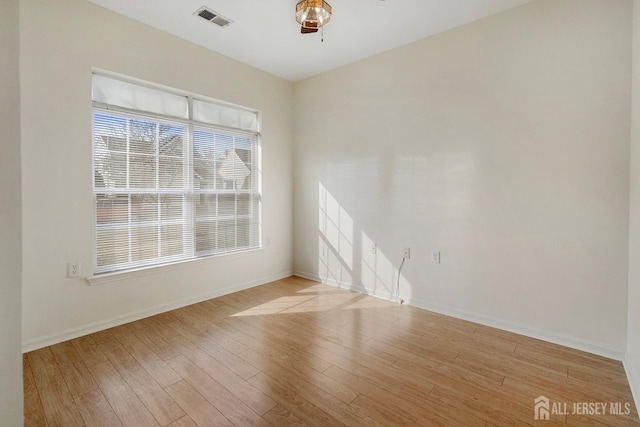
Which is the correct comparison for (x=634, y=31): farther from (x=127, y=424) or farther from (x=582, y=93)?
(x=127, y=424)

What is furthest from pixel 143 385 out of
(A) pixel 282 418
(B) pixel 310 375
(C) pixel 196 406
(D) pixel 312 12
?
(D) pixel 312 12

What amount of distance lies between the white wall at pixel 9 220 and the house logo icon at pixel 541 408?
2.51 meters

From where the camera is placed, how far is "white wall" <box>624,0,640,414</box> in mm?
1914

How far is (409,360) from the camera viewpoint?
225 cm

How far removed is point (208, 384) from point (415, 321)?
6.48 ft

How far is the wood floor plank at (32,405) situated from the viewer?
1.62 m

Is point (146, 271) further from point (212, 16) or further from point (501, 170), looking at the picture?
point (501, 170)

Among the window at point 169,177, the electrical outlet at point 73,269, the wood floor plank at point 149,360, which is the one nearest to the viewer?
the wood floor plank at point 149,360

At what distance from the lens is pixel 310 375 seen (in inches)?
81.0

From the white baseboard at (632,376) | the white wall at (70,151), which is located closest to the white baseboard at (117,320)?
the white wall at (70,151)

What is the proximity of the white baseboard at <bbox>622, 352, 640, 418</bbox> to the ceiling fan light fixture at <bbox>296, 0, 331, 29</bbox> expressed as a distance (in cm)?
316

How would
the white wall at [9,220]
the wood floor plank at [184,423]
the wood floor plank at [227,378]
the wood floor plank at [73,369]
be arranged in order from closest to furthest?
the white wall at [9,220] → the wood floor plank at [184,423] → the wood floor plank at [227,378] → the wood floor plank at [73,369]

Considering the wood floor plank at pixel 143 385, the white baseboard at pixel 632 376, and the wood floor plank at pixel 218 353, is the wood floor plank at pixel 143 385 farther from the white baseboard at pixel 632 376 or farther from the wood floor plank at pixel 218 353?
the white baseboard at pixel 632 376

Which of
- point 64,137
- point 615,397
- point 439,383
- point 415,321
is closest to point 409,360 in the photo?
point 439,383
